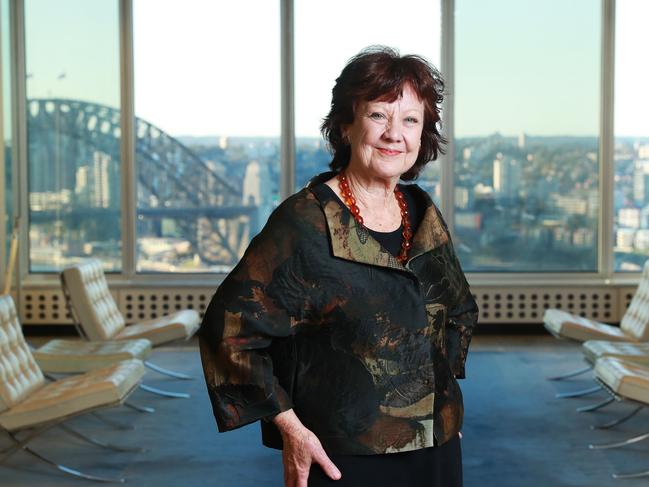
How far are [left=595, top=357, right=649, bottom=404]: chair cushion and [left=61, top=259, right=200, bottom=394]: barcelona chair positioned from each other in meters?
2.90

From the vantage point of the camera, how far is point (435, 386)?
203 cm

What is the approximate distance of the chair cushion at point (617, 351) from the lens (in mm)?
5986

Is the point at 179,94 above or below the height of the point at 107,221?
above

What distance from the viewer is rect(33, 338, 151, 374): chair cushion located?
6031 millimetres

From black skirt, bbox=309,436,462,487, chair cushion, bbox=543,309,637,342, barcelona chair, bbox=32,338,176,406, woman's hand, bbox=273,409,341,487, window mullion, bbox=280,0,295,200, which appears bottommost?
barcelona chair, bbox=32,338,176,406

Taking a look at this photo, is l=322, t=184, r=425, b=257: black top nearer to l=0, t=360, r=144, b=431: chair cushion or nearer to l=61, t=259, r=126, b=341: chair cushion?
l=0, t=360, r=144, b=431: chair cushion

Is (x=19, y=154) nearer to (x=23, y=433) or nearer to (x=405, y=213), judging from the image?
(x=23, y=433)

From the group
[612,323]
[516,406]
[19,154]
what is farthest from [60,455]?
[612,323]

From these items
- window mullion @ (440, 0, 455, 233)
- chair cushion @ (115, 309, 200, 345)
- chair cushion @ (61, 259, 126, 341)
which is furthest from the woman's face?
window mullion @ (440, 0, 455, 233)

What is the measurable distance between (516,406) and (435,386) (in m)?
4.43

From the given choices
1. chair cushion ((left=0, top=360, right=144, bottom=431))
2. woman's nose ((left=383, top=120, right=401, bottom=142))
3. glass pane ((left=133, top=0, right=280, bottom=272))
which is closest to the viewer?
woman's nose ((left=383, top=120, right=401, bottom=142))

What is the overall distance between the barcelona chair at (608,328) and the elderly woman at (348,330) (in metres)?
4.95

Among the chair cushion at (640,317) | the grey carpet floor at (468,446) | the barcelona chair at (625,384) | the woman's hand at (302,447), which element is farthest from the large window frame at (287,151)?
the woman's hand at (302,447)

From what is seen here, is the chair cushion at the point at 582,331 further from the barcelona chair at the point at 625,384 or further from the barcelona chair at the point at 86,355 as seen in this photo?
the barcelona chair at the point at 86,355
